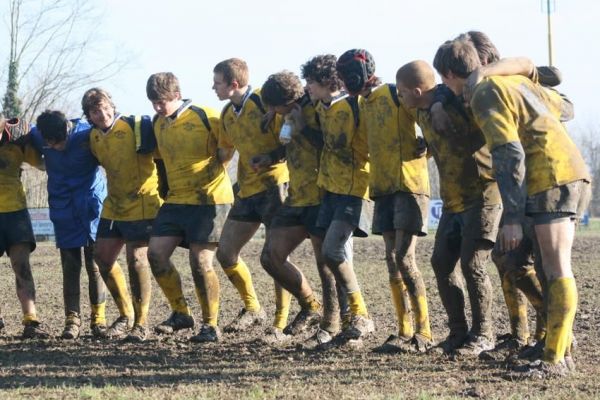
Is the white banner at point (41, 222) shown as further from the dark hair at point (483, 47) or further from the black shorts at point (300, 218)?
the dark hair at point (483, 47)

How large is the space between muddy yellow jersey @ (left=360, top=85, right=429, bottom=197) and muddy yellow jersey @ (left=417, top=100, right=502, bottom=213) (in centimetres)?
49

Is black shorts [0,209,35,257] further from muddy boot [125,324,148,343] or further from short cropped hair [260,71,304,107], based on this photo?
short cropped hair [260,71,304,107]

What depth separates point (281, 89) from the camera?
28.8 feet

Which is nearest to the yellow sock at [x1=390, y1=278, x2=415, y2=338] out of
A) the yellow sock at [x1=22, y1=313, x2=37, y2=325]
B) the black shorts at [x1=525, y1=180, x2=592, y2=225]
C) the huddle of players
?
the huddle of players

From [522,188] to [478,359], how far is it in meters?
1.56

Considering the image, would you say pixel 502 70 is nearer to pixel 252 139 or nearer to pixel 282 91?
pixel 282 91

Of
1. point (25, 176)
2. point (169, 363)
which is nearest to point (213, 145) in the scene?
point (169, 363)

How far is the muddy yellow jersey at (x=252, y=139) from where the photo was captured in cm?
921

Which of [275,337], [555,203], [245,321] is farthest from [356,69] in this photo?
[245,321]

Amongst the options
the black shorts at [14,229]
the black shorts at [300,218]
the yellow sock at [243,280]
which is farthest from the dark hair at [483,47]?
the black shorts at [14,229]

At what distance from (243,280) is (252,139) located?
56.6 inches

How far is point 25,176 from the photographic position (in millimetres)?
39281

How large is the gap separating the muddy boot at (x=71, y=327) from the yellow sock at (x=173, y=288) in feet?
3.14

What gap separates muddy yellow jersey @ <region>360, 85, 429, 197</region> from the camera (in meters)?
8.22
